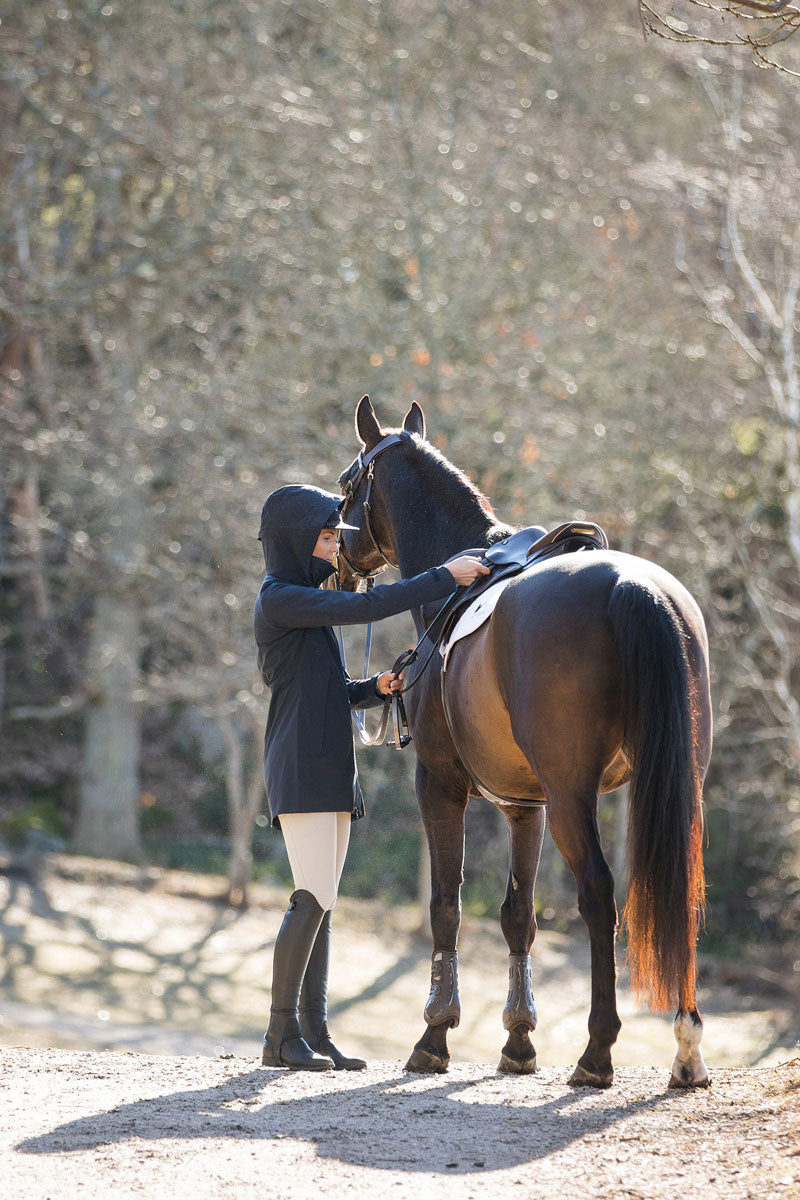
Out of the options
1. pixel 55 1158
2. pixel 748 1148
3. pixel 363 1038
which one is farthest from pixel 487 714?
pixel 363 1038

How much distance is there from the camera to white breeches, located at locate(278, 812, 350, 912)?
14.8 feet

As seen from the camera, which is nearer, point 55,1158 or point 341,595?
point 55,1158

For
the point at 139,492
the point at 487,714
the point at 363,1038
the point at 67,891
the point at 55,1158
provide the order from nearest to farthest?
the point at 55,1158, the point at 487,714, the point at 363,1038, the point at 67,891, the point at 139,492

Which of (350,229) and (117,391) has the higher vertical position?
(350,229)

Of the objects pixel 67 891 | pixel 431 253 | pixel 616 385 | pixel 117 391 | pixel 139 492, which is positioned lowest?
pixel 67 891

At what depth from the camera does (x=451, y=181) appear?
14.2 metres

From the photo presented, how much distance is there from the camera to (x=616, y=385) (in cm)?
1535

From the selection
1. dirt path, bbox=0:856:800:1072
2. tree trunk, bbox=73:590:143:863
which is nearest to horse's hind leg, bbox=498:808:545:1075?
dirt path, bbox=0:856:800:1072

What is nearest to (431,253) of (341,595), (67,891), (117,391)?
(117,391)

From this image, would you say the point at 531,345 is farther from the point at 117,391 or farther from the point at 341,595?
the point at 341,595

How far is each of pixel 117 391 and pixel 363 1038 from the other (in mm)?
8024

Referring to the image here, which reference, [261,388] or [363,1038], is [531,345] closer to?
[261,388]

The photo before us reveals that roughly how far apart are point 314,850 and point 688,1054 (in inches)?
56.6

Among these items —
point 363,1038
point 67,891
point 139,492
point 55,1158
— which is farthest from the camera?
point 139,492
